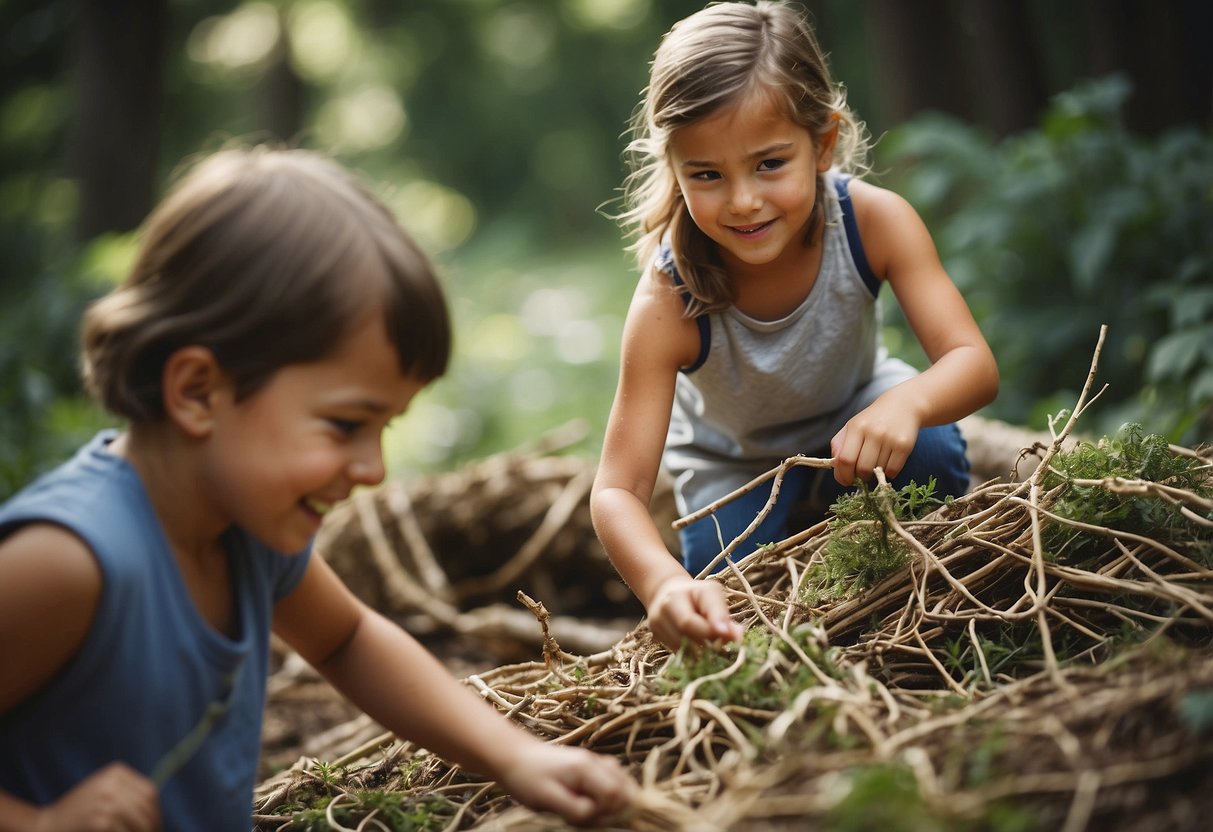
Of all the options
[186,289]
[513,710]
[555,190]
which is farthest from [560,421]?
[555,190]

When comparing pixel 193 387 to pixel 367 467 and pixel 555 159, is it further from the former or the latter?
pixel 555 159

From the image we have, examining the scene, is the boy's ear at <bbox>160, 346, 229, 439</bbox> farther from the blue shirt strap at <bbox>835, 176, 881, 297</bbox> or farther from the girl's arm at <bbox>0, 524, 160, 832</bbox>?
the blue shirt strap at <bbox>835, 176, 881, 297</bbox>

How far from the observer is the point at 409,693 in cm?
172

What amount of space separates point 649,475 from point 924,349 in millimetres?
668

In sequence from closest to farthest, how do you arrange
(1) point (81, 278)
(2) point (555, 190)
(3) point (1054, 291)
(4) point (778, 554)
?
1. (4) point (778, 554)
2. (3) point (1054, 291)
3. (1) point (81, 278)
4. (2) point (555, 190)

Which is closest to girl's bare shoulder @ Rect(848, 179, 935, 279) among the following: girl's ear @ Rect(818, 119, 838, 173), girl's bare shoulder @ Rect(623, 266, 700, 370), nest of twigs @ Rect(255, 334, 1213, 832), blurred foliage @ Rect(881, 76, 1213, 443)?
girl's ear @ Rect(818, 119, 838, 173)

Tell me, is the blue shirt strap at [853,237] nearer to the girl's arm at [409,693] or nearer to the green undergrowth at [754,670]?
the green undergrowth at [754,670]

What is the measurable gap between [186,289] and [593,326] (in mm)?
8765

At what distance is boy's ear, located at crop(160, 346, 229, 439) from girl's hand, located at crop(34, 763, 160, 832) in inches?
16.7

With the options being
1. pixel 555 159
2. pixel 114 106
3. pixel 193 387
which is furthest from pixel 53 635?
pixel 555 159

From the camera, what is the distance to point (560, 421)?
282 inches

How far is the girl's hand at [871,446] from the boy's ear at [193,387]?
107cm

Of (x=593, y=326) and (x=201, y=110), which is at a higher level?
(x=201, y=110)

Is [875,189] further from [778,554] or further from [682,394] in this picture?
[778,554]
